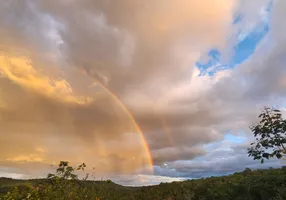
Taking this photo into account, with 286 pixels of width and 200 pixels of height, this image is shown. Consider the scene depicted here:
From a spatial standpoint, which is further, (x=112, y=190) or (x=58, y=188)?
(x=112, y=190)

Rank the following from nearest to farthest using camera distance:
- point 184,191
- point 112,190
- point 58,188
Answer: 1. point 58,188
2. point 112,190
3. point 184,191

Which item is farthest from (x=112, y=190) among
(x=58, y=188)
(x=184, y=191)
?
(x=184, y=191)

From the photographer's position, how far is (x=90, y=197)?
37.9 feet

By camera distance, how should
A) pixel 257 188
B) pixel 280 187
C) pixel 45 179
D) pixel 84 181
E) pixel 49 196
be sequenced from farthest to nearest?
pixel 257 188, pixel 280 187, pixel 84 181, pixel 45 179, pixel 49 196

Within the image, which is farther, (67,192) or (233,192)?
(233,192)

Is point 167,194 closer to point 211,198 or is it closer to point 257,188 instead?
point 211,198

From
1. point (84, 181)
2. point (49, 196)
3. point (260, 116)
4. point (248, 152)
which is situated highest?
point (260, 116)

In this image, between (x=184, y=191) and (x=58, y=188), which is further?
(x=184, y=191)

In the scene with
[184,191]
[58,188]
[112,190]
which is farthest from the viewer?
[184,191]

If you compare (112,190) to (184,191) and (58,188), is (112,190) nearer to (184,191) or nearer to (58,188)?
(58,188)

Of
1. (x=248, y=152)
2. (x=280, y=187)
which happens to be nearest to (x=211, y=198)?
(x=280, y=187)

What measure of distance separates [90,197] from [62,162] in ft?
6.89

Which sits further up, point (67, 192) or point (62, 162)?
point (62, 162)

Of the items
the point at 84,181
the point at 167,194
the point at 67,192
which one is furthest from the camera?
the point at 167,194
